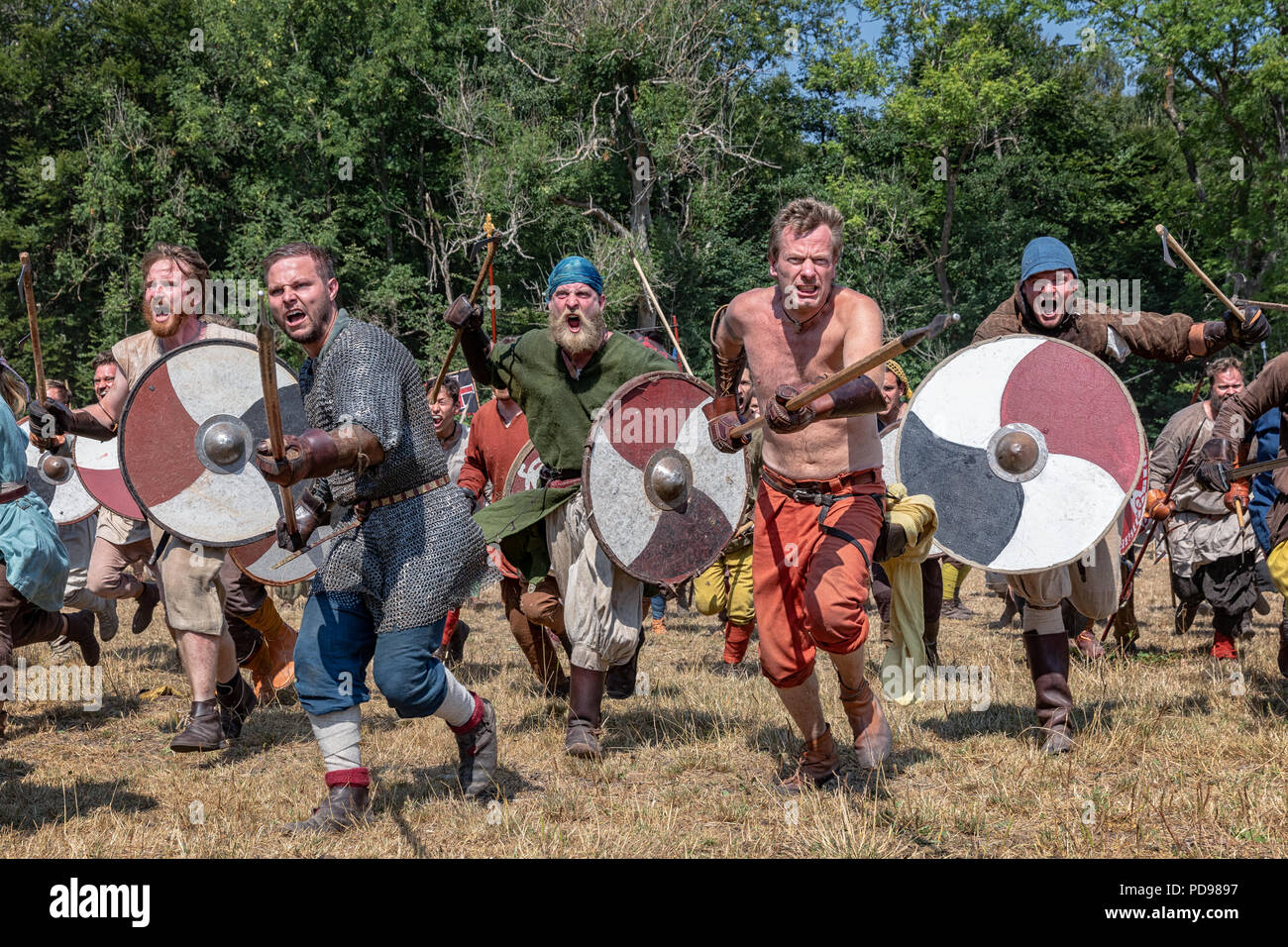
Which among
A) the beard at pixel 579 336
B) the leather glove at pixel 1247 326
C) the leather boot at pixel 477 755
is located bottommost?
the leather boot at pixel 477 755

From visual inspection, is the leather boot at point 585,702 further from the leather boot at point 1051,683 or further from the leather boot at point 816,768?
the leather boot at point 1051,683

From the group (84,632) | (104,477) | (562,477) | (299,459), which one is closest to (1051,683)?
(562,477)

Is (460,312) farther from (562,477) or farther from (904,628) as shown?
(904,628)

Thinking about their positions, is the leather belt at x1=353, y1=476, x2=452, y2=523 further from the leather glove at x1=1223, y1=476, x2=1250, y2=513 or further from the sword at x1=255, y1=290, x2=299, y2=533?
the leather glove at x1=1223, y1=476, x2=1250, y2=513

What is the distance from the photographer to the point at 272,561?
5113mm

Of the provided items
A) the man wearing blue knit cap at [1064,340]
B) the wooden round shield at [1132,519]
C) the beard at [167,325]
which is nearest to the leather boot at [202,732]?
the beard at [167,325]

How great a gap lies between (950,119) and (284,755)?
25213 mm

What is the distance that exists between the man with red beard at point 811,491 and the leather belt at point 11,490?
2.54m

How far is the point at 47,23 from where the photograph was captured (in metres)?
28.3

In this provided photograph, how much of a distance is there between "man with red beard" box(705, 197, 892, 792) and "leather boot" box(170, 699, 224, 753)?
6.66 feet

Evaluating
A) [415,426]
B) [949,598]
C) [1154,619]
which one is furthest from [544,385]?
[1154,619]

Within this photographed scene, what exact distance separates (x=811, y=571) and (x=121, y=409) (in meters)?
2.58

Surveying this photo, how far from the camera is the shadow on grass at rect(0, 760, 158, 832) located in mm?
4035

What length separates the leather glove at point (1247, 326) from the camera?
13.8 feet
